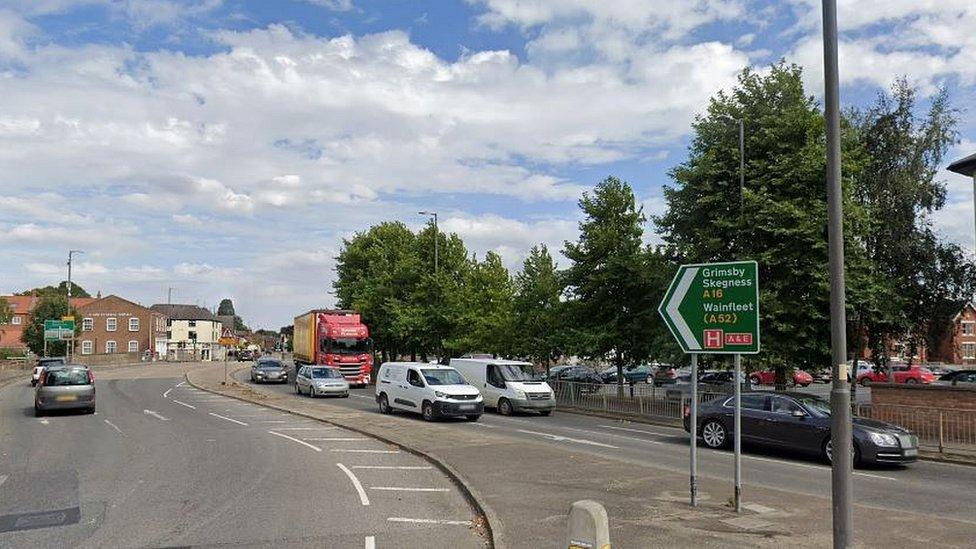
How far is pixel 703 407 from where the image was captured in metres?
18.5

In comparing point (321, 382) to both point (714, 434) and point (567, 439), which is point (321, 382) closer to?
point (567, 439)

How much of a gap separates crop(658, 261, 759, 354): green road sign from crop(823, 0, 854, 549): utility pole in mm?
2732

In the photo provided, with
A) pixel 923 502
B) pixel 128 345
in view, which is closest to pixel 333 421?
pixel 923 502

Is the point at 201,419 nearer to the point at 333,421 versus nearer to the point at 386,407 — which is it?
the point at 333,421

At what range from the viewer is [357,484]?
38.6 feet

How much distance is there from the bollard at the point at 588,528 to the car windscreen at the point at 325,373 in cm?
2910

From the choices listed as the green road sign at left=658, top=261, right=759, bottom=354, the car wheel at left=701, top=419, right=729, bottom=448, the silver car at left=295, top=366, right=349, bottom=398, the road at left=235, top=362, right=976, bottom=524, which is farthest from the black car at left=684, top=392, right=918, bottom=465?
the silver car at left=295, top=366, right=349, bottom=398

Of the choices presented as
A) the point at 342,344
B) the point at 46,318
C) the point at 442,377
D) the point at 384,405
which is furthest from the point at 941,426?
the point at 46,318

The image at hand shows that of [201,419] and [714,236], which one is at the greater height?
[714,236]

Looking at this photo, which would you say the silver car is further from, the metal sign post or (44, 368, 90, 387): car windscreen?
the metal sign post

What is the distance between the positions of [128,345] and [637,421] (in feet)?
321

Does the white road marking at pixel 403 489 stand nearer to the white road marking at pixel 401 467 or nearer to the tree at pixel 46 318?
the white road marking at pixel 401 467

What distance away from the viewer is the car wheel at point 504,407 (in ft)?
87.4

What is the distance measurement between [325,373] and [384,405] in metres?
8.98
